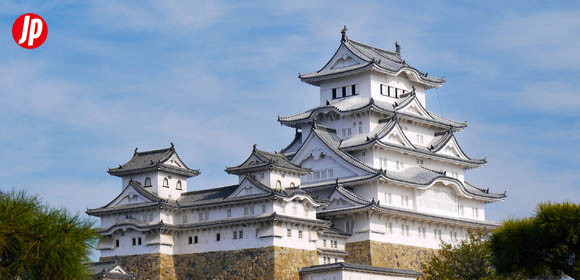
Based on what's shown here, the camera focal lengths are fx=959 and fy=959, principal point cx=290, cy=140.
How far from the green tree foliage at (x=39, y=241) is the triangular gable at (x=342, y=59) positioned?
169 feet

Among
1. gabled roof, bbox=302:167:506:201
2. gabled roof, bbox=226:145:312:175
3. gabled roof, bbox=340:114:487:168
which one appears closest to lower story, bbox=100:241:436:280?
gabled roof, bbox=302:167:506:201

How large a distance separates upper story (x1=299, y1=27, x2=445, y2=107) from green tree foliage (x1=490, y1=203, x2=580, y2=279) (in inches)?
1486

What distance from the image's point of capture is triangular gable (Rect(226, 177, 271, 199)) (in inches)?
2352

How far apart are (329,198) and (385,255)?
547 centimetres

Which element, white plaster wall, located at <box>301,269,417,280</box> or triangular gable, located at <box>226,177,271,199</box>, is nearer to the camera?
white plaster wall, located at <box>301,269,417,280</box>

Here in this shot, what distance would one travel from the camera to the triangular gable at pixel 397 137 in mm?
71312

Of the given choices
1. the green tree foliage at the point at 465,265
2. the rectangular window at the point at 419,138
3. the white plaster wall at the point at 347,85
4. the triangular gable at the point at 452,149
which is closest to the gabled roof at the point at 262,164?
the green tree foliage at the point at 465,265

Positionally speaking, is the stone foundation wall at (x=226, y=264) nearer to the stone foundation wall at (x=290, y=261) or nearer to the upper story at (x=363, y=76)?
the stone foundation wall at (x=290, y=261)

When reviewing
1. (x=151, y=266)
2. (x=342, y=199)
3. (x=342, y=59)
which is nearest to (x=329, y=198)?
(x=342, y=199)

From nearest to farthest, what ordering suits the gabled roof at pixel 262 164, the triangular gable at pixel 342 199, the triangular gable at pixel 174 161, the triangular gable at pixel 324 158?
the gabled roof at pixel 262 164, the triangular gable at pixel 174 161, the triangular gable at pixel 342 199, the triangular gable at pixel 324 158

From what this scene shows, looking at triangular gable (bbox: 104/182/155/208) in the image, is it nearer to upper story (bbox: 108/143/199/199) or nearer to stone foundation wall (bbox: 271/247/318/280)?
upper story (bbox: 108/143/199/199)

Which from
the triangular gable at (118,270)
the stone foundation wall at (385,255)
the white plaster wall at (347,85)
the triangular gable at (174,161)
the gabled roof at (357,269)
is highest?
the white plaster wall at (347,85)

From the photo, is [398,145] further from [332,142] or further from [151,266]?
[151,266]

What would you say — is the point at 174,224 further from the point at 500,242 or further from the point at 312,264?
the point at 500,242
